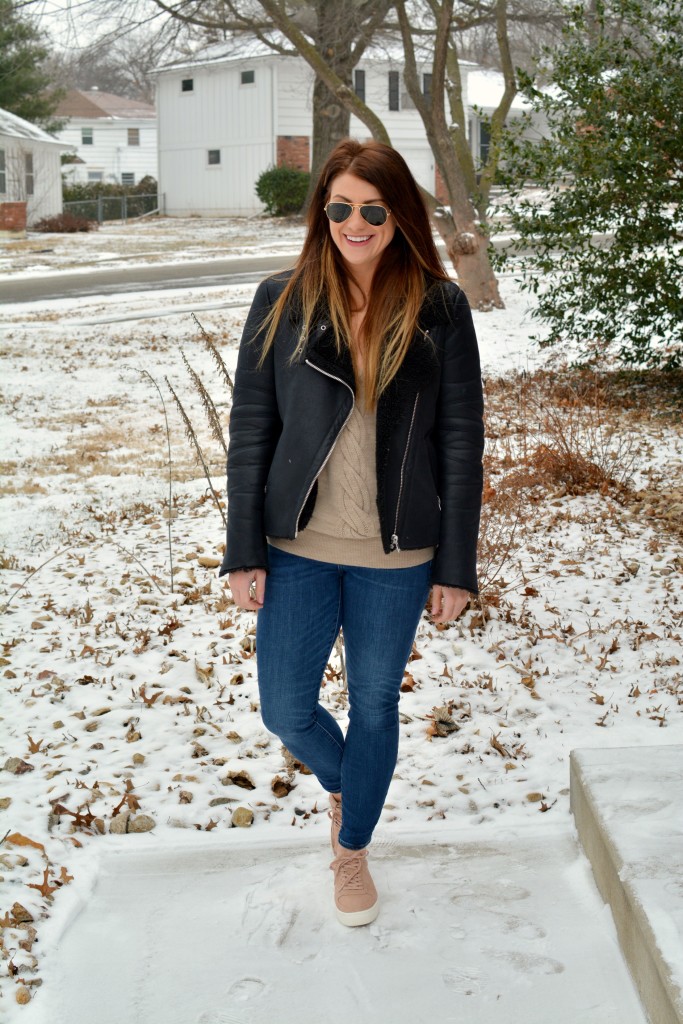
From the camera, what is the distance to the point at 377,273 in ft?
9.17

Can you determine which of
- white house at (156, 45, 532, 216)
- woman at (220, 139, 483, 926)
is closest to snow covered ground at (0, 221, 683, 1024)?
woman at (220, 139, 483, 926)

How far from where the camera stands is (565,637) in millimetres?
4898

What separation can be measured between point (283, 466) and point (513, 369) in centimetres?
858

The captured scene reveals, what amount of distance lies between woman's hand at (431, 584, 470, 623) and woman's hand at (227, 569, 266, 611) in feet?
1.44

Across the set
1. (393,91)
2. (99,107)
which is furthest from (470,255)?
(99,107)

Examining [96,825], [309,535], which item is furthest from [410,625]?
[96,825]

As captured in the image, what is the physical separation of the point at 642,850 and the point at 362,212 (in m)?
1.76

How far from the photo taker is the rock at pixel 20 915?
3016 millimetres

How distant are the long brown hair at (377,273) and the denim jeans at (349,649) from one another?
0.45 m

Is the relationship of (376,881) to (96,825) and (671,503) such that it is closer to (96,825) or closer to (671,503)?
(96,825)

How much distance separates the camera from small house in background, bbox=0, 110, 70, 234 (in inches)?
1302

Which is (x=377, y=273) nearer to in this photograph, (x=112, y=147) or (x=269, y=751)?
(x=269, y=751)

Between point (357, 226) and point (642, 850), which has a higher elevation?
point (357, 226)

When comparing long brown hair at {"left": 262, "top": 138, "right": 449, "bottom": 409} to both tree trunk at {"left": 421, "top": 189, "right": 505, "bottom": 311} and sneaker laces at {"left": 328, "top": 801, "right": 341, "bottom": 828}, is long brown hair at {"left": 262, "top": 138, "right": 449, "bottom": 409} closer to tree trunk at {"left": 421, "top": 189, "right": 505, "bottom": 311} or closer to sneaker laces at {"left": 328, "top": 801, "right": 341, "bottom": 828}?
sneaker laces at {"left": 328, "top": 801, "right": 341, "bottom": 828}
